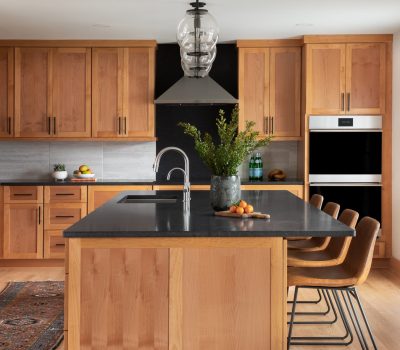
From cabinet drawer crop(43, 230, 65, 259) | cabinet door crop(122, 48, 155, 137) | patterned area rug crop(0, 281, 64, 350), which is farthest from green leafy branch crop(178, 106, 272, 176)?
cabinet drawer crop(43, 230, 65, 259)

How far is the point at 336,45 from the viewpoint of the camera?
20.6ft

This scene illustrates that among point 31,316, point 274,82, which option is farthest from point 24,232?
point 274,82

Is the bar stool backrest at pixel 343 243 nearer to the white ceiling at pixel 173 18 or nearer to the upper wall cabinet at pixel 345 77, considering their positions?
the white ceiling at pixel 173 18

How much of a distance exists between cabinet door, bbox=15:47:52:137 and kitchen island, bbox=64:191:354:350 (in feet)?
13.0

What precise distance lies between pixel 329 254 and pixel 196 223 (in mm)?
1193

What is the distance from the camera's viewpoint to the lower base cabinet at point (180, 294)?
9.17 feet

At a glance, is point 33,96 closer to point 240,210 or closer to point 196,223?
point 240,210

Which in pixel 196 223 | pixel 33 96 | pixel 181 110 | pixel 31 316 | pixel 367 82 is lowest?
pixel 31 316

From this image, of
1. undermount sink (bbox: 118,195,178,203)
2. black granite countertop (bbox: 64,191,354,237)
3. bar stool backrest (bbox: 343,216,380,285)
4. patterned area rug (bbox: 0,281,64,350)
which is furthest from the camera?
undermount sink (bbox: 118,195,178,203)

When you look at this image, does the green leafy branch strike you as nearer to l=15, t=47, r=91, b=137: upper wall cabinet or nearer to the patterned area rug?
the patterned area rug

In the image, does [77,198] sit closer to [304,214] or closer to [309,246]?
[309,246]

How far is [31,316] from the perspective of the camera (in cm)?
445

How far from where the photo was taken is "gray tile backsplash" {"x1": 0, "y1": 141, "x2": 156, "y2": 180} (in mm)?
6926

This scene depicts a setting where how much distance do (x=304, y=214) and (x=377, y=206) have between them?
3.08m
